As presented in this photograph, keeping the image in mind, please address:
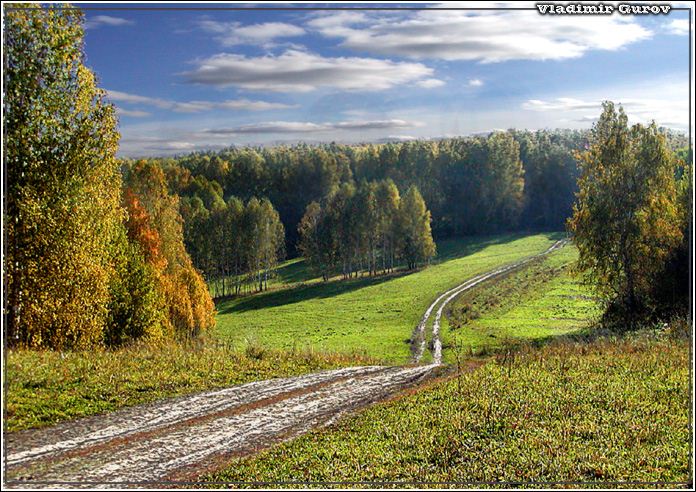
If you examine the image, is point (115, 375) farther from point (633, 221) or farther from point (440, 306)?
point (440, 306)

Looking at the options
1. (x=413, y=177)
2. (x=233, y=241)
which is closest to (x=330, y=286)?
(x=233, y=241)

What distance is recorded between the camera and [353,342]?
137 feet

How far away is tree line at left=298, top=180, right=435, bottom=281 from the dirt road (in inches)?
2231

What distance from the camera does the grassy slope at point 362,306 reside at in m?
43.4

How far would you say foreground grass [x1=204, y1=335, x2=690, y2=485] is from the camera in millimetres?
9875

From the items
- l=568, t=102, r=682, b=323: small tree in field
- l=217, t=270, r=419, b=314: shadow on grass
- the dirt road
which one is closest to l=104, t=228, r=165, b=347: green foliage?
the dirt road

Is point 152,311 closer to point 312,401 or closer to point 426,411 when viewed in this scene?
point 312,401

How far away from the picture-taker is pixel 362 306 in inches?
2290

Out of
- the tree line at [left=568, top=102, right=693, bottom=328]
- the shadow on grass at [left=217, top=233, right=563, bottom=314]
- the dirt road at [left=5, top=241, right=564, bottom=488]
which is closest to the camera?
the dirt road at [left=5, top=241, right=564, bottom=488]

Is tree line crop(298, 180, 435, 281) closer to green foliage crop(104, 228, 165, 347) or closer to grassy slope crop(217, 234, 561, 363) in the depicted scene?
grassy slope crop(217, 234, 561, 363)

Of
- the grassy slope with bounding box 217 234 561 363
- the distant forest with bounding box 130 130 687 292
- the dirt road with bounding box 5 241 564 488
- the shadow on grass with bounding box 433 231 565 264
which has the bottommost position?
the grassy slope with bounding box 217 234 561 363

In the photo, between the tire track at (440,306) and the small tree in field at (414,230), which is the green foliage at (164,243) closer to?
the tire track at (440,306)

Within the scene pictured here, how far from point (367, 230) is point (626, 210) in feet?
152

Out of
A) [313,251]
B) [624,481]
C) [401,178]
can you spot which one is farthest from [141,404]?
[401,178]
